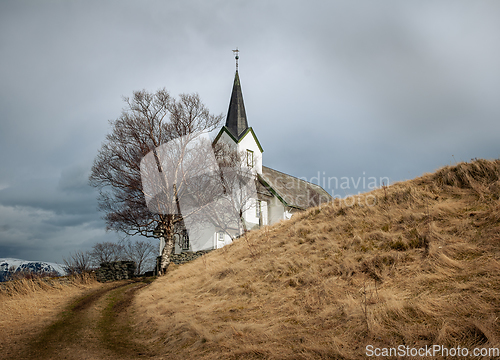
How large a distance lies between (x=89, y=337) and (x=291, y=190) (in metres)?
29.0

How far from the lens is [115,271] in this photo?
1834 cm

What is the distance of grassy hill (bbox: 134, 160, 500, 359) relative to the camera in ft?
13.7

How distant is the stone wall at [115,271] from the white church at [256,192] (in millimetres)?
5530

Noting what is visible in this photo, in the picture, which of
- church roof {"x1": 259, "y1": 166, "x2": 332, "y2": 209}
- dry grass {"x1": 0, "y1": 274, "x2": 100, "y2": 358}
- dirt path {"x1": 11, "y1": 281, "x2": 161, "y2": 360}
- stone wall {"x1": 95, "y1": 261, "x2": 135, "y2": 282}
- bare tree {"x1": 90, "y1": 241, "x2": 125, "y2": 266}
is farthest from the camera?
bare tree {"x1": 90, "y1": 241, "x2": 125, "y2": 266}

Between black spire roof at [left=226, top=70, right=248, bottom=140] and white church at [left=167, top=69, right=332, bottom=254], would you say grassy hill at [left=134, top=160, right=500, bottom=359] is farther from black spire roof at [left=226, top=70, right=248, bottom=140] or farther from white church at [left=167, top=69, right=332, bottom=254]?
black spire roof at [left=226, top=70, right=248, bottom=140]

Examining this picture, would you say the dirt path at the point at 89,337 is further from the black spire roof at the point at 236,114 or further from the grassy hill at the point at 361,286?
the black spire roof at the point at 236,114

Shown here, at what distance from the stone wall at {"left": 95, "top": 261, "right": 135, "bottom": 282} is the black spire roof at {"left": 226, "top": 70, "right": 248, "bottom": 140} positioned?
17.4 m

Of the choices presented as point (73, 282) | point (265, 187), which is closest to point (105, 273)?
point (73, 282)

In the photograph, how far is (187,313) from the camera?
759cm

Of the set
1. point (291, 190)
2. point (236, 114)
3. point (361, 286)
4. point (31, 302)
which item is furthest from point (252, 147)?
point (361, 286)

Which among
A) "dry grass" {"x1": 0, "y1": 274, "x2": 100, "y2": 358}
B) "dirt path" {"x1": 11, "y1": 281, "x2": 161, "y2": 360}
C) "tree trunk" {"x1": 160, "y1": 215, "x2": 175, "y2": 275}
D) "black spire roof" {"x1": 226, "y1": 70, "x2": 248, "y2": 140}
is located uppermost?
"black spire roof" {"x1": 226, "y1": 70, "x2": 248, "y2": 140}

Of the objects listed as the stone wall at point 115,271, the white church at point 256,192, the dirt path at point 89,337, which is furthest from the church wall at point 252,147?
the dirt path at point 89,337

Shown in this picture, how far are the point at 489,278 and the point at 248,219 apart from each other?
23171 mm

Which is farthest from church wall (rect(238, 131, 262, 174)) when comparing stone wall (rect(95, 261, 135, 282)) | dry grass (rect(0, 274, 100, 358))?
dry grass (rect(0, 274, 100, 358))
